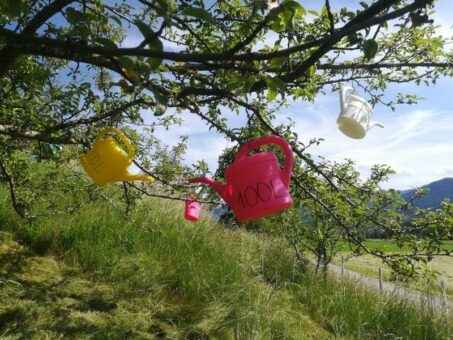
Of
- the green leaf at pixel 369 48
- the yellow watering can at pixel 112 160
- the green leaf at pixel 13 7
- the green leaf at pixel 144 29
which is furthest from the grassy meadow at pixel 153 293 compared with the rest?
the green leaf at pixel 369 48

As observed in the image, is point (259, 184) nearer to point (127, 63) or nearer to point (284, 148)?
point (284, 148)

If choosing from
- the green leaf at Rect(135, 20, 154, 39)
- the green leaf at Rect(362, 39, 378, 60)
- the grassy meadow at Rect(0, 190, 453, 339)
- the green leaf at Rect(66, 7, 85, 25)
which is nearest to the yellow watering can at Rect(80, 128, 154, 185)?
the green leaf at Rect(66, 7, 85, 25)

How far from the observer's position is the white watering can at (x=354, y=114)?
1.71m

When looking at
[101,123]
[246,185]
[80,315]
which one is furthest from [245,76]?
[80,315]

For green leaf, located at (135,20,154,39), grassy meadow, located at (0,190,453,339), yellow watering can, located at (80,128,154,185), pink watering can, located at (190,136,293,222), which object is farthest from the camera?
grassy meadow, located at (0,190,453,339)

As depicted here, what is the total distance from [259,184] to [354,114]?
2.09ft

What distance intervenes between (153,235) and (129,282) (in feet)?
3.02

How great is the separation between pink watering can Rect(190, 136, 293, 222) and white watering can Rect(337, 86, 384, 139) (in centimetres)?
49

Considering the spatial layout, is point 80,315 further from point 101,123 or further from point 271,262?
point 271,262

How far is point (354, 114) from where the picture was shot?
1707mm

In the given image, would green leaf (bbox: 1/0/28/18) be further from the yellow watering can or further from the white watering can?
the white watering can

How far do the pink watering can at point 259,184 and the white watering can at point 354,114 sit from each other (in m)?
0.49

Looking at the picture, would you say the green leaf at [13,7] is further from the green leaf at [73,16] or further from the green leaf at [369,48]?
the green leaf at [369,48]

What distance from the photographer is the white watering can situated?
171 cm
